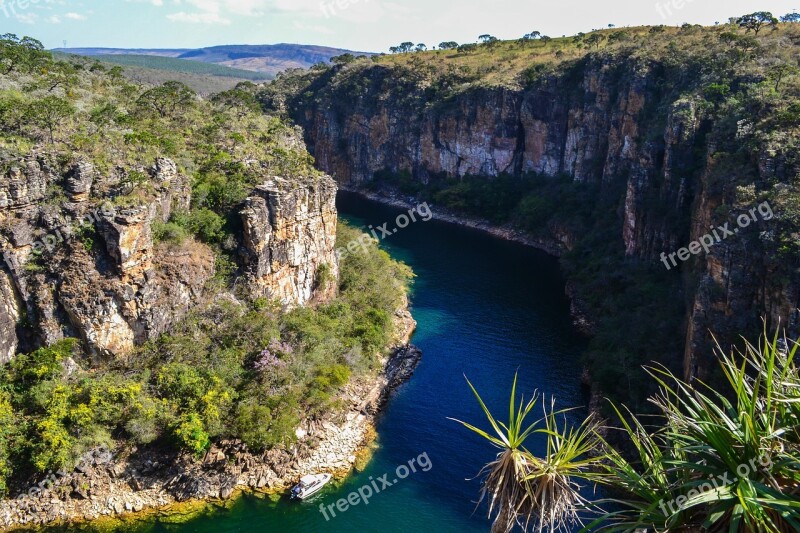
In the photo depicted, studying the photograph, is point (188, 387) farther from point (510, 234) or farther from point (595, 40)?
point (595, 40)

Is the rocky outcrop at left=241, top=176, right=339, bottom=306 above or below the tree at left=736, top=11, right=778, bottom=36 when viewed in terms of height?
below

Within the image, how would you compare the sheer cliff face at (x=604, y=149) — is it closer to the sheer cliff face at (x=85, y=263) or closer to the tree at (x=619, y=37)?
the tree at (x=619, y=37)

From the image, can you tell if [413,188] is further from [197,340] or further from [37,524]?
[37,524]

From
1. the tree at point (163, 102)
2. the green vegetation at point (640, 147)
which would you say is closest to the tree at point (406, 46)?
the green vegetation at point (640, 147)

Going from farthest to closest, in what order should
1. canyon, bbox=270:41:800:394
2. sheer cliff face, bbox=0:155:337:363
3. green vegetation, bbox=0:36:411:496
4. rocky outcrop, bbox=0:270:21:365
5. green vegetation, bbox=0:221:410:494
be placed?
canyon, bbox=270:41:800:394 → sheer cliff face, bbox=0:155:337:363 → rocky outcrop, bbox=0:270:21:365 → green vegetation, bbox=0:36:411:496 → green vegetation, bbox=0:221:410:494

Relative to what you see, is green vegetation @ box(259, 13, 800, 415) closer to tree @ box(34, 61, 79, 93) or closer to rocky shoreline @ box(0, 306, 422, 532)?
rocky shoreline @ box(0, 306, 422, 532)

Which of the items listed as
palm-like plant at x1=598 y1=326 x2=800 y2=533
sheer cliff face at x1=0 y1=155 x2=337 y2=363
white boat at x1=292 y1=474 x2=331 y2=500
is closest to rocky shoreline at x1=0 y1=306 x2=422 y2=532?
white boat at x1=292 y1=474 x2=331 y2=500

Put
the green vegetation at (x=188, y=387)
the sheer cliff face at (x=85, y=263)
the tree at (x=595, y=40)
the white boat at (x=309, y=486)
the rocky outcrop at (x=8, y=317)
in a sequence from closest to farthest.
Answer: the green vegetation at (x=188, y=387) < the white boat at (x=309, y=486) < the rocky outcrop at (x=8, y=317) < the sheer cliff face at (x=85, y=263) < the tree at (x=595, y=40)
